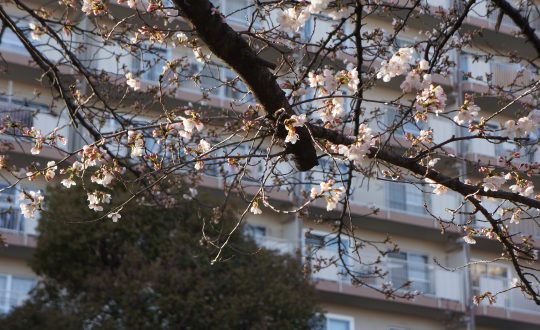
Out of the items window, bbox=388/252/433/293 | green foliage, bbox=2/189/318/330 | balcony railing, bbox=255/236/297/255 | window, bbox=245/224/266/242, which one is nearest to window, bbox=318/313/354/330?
window, bbox=388/252/433/293

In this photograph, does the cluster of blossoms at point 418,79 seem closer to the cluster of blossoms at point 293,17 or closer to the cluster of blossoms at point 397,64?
the cluster of blossoms at point 397,64

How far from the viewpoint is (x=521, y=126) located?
23.3ft

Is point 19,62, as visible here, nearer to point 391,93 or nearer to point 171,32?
point 391,93

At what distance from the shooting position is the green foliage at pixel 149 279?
1748 cm

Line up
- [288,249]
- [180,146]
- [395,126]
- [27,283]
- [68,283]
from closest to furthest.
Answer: [395,126], [180,146], [68,283], [27,283], [288,249]

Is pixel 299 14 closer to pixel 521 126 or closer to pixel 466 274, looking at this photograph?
pixel 521 126

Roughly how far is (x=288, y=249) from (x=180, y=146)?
1568 cm

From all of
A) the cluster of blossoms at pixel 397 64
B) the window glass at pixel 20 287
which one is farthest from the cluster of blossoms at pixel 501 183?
the window glass at pixel 20 287

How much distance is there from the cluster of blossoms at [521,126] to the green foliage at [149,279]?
34.5 ft

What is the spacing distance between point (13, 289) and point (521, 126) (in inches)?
641

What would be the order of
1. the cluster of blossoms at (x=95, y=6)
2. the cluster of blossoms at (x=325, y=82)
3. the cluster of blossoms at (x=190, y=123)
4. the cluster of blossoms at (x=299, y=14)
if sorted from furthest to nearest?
the cluster of blossoms at (x=95, y=6), the cluster of blossoms at (x=190, y=123), the cluster of blossoms at (x=325, y=82), the cluster of blossoms at (x=299, y=14)

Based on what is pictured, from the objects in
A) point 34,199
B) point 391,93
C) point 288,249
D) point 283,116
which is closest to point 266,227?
point 288,249

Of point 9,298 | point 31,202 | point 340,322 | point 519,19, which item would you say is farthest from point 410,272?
point 519,19

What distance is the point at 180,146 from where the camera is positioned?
321 inches
